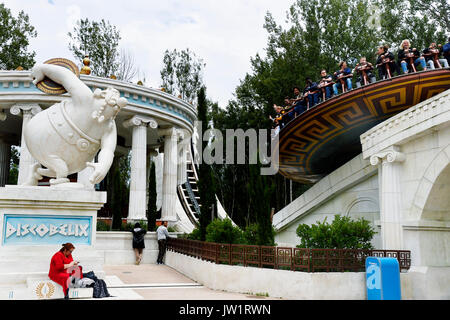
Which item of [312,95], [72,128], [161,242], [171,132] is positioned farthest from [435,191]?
[171,132]

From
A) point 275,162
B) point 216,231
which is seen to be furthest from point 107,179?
point 216,231

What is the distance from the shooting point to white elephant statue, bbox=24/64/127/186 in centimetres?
691

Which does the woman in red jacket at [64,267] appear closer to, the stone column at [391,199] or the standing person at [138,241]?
the stone column at [391,199]

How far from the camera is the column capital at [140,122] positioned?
18.0m

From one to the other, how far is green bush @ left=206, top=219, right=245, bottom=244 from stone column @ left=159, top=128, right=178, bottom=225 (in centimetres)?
737

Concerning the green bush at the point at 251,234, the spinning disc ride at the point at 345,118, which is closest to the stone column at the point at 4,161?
the spinning disc ride at the point at 345,118

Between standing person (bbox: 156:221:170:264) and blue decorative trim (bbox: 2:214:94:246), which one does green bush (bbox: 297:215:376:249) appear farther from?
standing person (bbox: 156:221:170:264)

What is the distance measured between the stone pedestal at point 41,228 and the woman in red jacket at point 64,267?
0.32 m

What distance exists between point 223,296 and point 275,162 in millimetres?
10288

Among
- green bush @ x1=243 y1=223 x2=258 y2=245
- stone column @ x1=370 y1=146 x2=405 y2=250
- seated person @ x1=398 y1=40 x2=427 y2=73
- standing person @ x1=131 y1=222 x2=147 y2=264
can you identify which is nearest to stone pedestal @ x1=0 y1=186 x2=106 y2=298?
green bush @ x1=243 y1=223 x2=258 y2=245

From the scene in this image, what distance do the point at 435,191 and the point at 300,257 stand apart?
3.85 metres

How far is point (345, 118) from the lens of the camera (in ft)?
46.6

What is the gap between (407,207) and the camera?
10.3m

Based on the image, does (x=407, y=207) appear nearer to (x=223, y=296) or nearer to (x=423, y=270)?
(x=423, y=270)
